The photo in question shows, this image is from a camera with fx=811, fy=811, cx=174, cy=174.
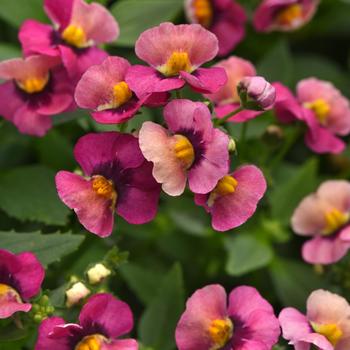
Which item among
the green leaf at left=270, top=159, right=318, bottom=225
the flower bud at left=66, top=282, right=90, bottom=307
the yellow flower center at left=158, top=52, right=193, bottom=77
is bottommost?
the green leaf at left=270, top=159, right=318, bottom=225

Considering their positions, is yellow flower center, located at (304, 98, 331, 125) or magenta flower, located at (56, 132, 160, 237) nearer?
magenta flower, located at (56, 132, 160, 237)

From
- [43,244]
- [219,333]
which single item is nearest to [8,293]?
[43,244]

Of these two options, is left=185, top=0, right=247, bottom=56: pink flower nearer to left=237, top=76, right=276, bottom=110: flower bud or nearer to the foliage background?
the foliage background

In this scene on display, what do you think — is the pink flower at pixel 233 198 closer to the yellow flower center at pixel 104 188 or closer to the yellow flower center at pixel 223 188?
the yellow flower center at pixel 223 188

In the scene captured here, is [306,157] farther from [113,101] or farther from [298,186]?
[113,101]

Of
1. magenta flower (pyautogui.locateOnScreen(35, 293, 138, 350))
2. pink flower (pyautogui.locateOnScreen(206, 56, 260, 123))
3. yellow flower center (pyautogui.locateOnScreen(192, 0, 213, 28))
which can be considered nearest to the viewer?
magenta flower (pyautogui.locateOnScreen(35, 293, 138, 350))

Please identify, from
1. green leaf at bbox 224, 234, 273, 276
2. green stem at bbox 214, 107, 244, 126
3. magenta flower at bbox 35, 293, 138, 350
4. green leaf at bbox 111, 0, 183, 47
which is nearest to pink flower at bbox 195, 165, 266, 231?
green stem at bbox 214, 107, 244, 126

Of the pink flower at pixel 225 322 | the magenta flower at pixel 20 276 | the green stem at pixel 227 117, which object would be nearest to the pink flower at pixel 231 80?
the green stem at pixel 227 117
